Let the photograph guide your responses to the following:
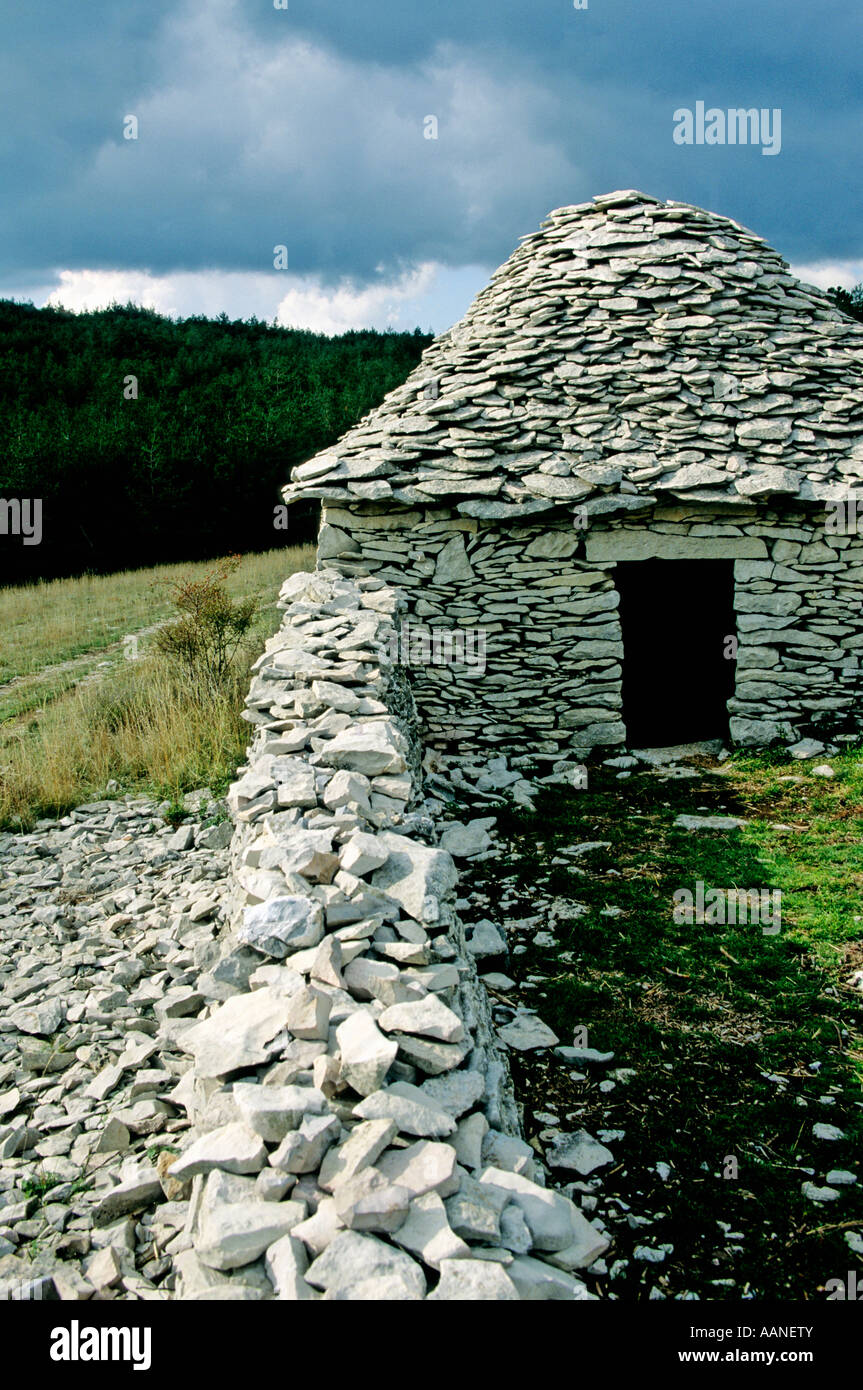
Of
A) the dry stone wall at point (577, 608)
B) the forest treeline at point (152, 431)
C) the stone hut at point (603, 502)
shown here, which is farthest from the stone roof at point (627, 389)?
the forest treeline at point (152, 431)

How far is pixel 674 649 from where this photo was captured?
30.3 ft

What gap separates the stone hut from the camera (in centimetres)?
713

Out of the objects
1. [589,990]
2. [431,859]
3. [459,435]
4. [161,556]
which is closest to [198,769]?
[459,435]

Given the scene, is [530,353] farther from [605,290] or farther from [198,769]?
[198,769]

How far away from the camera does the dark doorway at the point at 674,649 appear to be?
8.55m

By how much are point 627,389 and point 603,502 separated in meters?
1.39

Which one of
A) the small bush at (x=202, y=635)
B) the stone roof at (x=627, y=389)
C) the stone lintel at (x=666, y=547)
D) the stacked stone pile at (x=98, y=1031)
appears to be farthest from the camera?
the small bush at (x=202, y=635)

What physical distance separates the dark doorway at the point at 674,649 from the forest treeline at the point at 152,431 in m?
11.7

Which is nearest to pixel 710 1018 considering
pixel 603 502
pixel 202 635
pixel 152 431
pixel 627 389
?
pixel 603 502

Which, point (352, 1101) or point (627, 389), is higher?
point (627, 389)

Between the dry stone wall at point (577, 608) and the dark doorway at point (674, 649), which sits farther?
the dark doorway at point (674, 649)

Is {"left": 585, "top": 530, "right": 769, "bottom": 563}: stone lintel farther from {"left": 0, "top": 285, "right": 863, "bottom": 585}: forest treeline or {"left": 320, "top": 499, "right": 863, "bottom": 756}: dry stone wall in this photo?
{"left": 0, "top": 285, "right": 863, "bottom": 585}: forest treeline

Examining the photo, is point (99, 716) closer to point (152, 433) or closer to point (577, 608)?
point (577, 608)

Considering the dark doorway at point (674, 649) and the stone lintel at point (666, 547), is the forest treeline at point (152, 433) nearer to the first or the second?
the dark doorway at point (674, 649)
